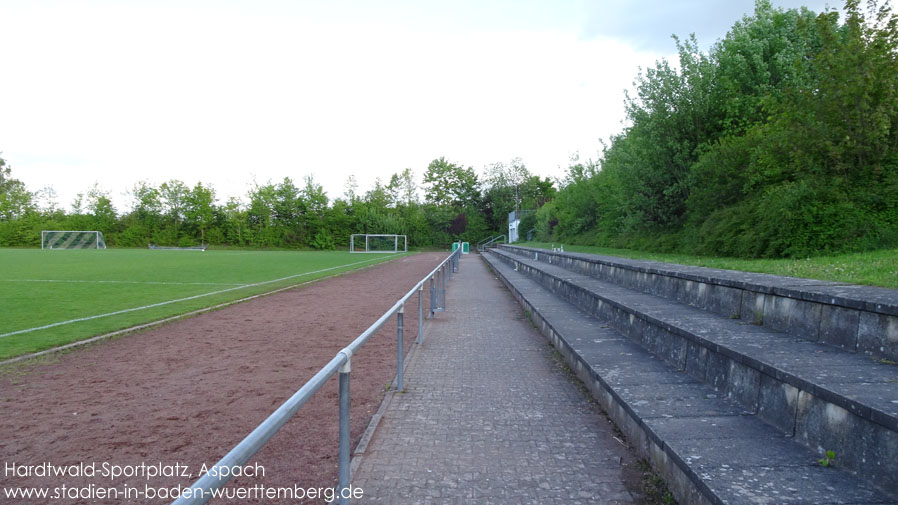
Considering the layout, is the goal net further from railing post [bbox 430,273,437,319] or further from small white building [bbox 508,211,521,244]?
railing post [bbox 430,273,437,319]

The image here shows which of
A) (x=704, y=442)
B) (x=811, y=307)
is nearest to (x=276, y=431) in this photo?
(x=704, y=442)

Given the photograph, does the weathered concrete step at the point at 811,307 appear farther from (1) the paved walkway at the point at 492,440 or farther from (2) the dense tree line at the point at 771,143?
(2) the dense tree line at the point at 771,143

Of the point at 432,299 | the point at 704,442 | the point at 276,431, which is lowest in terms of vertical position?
the point at 432,299

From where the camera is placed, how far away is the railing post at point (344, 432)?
252 cm

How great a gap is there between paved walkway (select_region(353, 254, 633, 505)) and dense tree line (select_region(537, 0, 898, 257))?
7.43 metres

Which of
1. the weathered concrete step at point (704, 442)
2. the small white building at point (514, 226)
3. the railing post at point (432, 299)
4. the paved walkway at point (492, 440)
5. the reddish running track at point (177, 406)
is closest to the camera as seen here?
the weathered concrete step at point (704, 442)

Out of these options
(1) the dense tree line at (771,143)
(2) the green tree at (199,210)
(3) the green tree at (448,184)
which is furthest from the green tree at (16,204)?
(1) the dense tree line at (771,143)

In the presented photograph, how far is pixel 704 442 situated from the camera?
2725mm

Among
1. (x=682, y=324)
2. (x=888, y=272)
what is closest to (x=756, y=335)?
(x=682, y=324)

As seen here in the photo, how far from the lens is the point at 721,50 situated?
19109 millimetres

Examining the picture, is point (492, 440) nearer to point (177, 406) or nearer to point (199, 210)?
point (177, 406)

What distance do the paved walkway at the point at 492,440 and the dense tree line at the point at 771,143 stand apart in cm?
743

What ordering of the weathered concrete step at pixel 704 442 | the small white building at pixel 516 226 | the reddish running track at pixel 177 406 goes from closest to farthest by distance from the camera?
1. the weathered concrete step at pixel 704 442
2. the reddish running track at pixel 177 406
3. the small white building at pixel 516 226

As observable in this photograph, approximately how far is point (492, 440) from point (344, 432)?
1410mm
